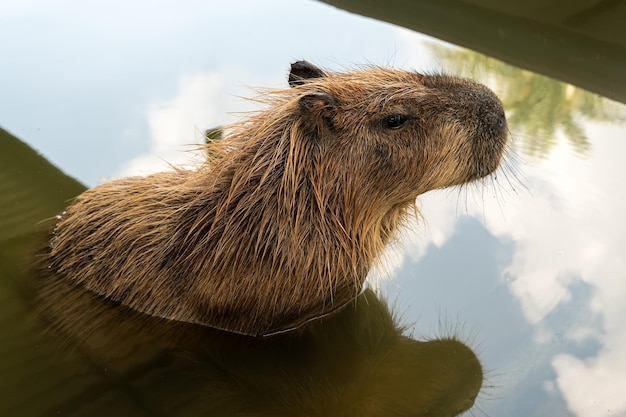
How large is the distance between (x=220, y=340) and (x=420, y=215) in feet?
3.02

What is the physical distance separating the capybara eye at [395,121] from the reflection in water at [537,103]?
1316mm

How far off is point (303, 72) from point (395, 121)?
0.42m

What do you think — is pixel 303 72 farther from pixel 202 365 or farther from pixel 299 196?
pixel 202 365

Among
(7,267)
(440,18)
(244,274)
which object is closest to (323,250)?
(244,274)

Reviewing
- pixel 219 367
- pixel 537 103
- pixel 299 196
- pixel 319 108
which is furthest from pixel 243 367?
pixel 537 103

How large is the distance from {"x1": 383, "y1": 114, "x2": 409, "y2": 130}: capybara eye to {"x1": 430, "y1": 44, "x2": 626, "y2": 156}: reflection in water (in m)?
1.32

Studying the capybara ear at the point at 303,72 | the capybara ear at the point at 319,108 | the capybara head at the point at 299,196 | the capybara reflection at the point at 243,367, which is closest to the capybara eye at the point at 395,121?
the capybara head at the point at 299,196

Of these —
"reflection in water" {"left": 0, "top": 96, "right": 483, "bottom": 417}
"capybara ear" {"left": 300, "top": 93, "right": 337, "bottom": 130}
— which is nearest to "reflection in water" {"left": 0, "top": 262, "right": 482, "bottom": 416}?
"reflection in water" {"left": 0, "top": 96, "right": 483, "bottom": 417}

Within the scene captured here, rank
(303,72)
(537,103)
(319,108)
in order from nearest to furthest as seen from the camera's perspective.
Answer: (319,108)
(303,72)
(537,103)

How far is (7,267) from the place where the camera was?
254 cm

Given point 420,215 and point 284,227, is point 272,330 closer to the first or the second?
point 284,227

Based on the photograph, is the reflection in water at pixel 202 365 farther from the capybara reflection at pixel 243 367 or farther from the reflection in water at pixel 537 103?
the reflection in water at pixel 537 103

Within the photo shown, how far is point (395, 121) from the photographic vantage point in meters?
2.01

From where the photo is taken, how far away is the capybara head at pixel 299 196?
2.01 m
